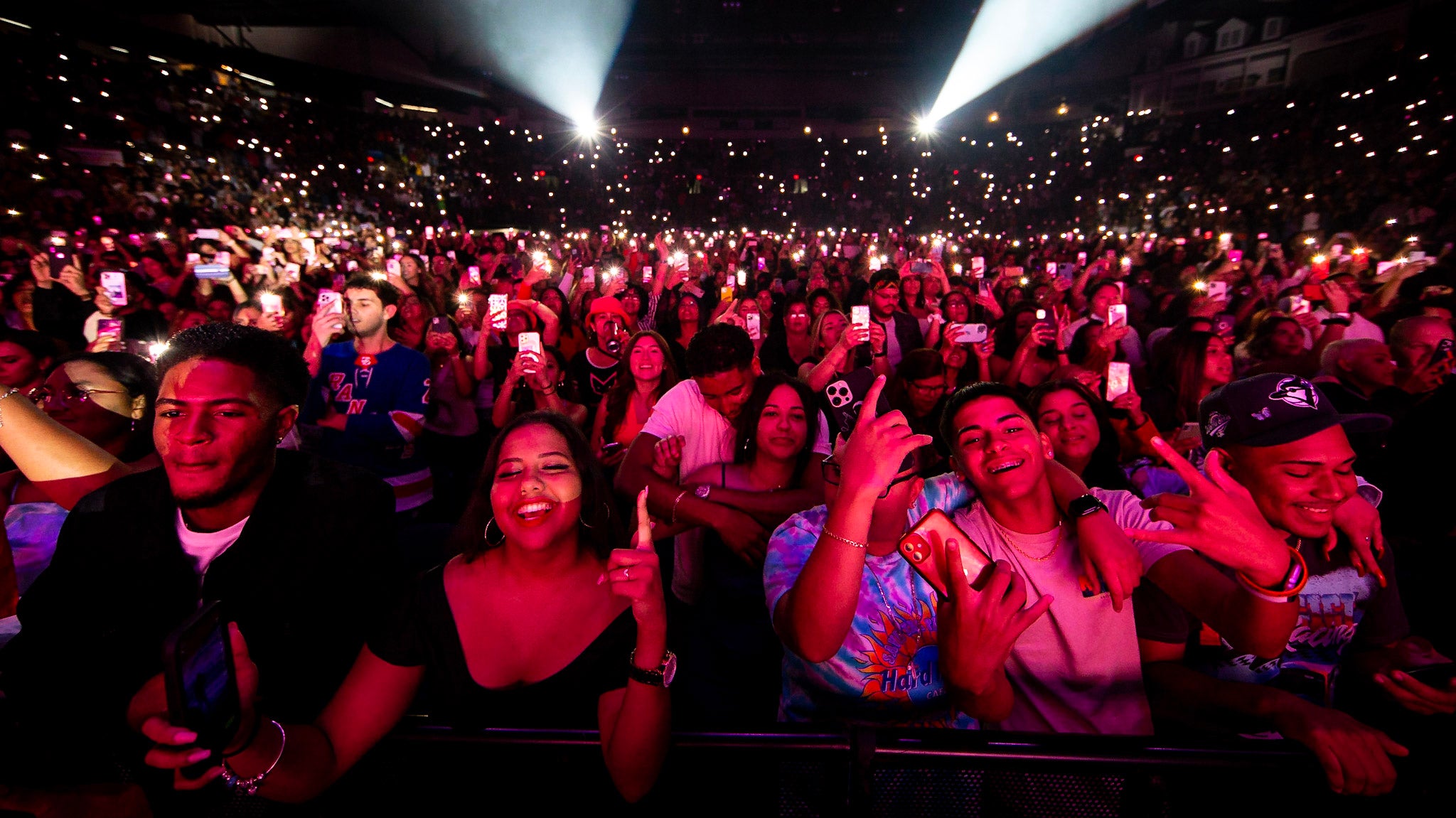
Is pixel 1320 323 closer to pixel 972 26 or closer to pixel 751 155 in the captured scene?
pixel 972 26

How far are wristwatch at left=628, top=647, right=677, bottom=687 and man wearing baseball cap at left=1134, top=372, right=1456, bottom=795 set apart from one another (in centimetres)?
129

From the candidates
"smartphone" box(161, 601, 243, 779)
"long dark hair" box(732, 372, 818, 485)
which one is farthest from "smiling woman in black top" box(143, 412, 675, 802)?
"long dark hair" box(732, 372, 818, 485)

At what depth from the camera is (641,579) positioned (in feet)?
4.57

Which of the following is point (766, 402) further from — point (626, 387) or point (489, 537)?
point (626, 387)

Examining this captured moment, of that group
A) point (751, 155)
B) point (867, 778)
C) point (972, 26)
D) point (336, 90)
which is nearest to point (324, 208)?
point (336, 90)

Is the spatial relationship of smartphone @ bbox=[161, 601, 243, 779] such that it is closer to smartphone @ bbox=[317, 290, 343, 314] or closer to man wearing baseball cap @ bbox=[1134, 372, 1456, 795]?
man wearing baseball cap @ bbox=[1134, 372, 1456, 795]

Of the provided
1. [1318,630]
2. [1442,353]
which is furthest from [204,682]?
[1442,353]

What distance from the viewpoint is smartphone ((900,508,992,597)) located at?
4.99 ft

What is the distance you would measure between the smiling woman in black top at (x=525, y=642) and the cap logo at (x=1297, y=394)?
1932 millimetres

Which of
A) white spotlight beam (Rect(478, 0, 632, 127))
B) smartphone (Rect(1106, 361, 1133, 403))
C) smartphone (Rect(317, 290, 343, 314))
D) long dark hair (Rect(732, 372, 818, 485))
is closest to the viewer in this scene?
long dark hair (Rect(732, 372, 818, 485))

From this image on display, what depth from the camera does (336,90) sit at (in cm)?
1998

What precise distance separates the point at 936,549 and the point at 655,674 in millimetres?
738

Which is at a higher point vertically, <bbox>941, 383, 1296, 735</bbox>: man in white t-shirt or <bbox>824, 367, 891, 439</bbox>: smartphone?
<bbox>824, 367, 891, 439</bbox>: smartphone

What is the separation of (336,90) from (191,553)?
23.9 m
